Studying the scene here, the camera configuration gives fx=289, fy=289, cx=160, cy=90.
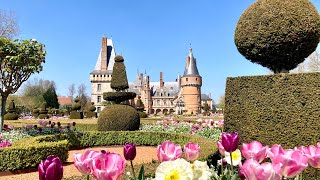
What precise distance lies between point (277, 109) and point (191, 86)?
52.5m

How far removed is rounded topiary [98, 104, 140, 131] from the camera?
14.6 m

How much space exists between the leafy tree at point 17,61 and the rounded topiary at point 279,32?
27.4 feet

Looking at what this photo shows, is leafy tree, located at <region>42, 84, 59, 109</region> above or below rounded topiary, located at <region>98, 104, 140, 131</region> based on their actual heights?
above

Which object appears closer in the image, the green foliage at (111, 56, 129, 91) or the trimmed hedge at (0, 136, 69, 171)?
the trimmed hedge at (0, 136, 69, 171)

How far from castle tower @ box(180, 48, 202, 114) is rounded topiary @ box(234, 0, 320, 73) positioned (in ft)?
163

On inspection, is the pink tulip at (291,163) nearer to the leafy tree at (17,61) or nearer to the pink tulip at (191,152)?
the pink tulip at (191,152)

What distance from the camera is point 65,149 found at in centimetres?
835

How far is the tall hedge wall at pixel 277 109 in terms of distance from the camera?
5777mm

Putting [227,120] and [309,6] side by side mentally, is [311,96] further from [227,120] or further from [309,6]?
[309,6]

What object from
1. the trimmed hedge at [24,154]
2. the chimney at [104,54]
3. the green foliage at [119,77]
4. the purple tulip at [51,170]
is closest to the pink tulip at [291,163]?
the purple tulip at [51,170]

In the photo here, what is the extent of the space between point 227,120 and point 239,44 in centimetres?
196

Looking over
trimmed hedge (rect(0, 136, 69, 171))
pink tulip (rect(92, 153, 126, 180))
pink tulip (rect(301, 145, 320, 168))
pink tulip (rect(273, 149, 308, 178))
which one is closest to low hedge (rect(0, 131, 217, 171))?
trimmed hedge (rect(0, 136, 69, 171))

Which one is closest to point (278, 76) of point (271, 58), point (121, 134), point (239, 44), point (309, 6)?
point (271, 58)

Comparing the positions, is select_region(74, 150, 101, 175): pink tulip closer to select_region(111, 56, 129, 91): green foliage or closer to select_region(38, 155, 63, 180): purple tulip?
select_region(38, 155, 63, 180): purple tulip
